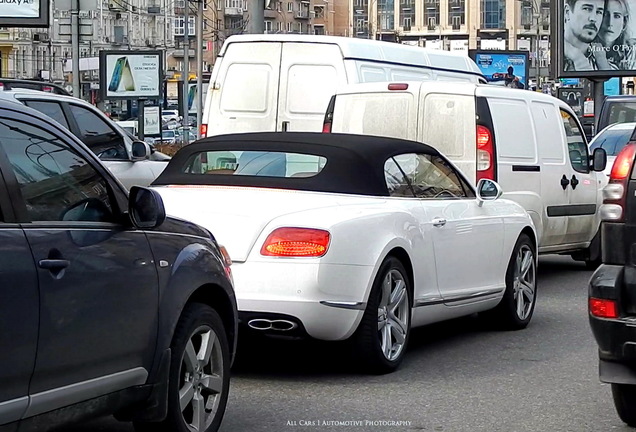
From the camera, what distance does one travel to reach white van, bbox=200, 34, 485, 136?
1389 centimetres

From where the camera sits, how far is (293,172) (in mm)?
8352

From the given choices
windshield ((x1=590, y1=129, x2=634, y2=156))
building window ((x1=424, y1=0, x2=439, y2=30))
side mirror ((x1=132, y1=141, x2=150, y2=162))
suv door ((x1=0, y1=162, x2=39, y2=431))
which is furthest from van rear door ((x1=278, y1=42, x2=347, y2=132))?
building window ((x1=424, y1=0, x2=439, y2=30))

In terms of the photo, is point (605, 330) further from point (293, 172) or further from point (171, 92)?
point (171, 92)

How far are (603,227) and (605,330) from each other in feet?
1.76

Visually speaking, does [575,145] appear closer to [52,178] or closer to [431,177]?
[431,177]

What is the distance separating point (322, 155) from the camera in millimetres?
8328

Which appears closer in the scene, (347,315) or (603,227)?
(603,227)

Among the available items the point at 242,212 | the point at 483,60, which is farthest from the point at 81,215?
the point at 483,60

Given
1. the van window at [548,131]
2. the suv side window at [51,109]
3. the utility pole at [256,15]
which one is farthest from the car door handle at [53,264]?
the utility pole at [256,15]

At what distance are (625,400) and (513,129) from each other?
19.4 feet

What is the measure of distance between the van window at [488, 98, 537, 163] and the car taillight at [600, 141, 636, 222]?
5.37 m

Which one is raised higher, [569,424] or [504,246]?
[504,246]

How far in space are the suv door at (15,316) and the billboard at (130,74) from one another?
28.7 m

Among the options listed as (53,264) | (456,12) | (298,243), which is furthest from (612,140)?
(456,12)
